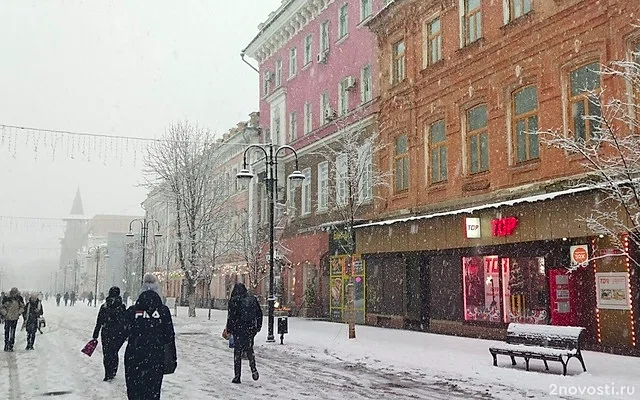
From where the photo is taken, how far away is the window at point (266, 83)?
136 feet

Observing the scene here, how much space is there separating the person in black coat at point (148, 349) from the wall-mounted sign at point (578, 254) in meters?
12.6

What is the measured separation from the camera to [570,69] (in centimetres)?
1716

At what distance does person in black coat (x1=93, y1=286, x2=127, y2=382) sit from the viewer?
40.4ft

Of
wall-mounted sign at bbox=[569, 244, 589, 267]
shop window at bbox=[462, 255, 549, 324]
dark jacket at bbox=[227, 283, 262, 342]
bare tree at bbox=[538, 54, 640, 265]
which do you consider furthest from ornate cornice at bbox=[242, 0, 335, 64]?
dark jacket at bbox=[227, 283, 262, 342]

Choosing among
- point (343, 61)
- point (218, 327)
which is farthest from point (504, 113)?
point (218, 327)

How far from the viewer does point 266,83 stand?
4225 cm

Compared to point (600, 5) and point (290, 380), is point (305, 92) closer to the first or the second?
point (600, 5)

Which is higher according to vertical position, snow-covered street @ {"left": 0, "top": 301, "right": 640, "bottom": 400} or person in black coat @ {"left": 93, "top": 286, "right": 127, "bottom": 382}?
person in black coat @ {"left": 93, "top": 286, "right": 127, "bottom": 382}

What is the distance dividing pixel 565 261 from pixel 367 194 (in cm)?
1162

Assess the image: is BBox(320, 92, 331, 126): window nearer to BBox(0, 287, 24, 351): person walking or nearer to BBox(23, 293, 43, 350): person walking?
BBox(23, 293, 43, 350): person walking

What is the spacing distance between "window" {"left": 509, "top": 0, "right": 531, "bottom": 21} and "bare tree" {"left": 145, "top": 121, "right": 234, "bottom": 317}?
852 inches

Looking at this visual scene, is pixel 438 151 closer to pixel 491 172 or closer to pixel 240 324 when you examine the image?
pixel 491 172

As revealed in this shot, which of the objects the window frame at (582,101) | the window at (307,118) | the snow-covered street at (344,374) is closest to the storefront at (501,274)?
the snow-covered street at (344,374)

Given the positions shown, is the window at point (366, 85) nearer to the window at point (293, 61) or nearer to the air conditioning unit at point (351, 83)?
the air conditioning unit at point (351, 83)
